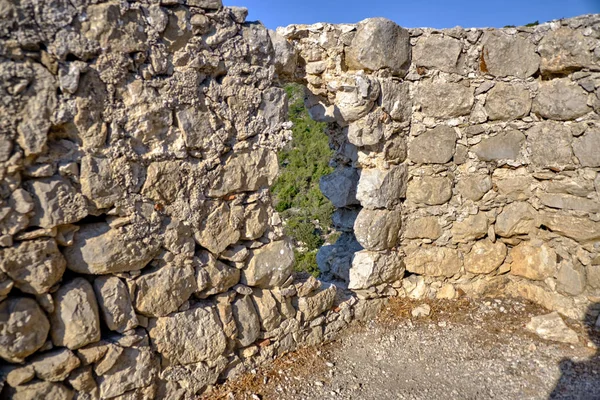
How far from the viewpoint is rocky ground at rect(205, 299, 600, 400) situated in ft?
8.95

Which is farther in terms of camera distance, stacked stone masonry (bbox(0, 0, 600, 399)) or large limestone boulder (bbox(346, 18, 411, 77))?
large limestone boulder (bbox(346, 18, 411, 77))

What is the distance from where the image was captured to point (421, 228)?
3.81 meters

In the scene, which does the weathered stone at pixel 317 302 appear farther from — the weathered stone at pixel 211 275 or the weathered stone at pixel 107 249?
the weathered stone at pixel 107 249

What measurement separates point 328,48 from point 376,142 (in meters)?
0.86

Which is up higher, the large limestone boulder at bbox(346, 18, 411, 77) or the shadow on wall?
the large limestone boulder at bbox(346, 18, 411, 77)

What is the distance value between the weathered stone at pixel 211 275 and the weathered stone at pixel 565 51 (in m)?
3.11

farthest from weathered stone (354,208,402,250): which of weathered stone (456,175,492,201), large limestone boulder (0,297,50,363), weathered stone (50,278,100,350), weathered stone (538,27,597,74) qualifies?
large limestone boulder (0,297,50,363)

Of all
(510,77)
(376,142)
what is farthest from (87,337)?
(510,77)

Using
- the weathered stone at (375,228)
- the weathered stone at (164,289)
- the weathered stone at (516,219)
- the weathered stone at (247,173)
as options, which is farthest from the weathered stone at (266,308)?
the weathered stone at (516,219)

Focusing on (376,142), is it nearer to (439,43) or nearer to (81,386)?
(439,43)

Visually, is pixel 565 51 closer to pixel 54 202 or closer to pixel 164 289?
pixel 164 289

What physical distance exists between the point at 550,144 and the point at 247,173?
2625mm

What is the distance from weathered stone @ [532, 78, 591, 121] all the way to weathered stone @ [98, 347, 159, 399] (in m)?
3.58

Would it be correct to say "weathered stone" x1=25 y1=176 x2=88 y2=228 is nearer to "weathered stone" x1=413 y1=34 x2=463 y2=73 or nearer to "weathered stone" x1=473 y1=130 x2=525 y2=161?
"weathered stone" x1=413 y1=34 x2=463 y2=73
